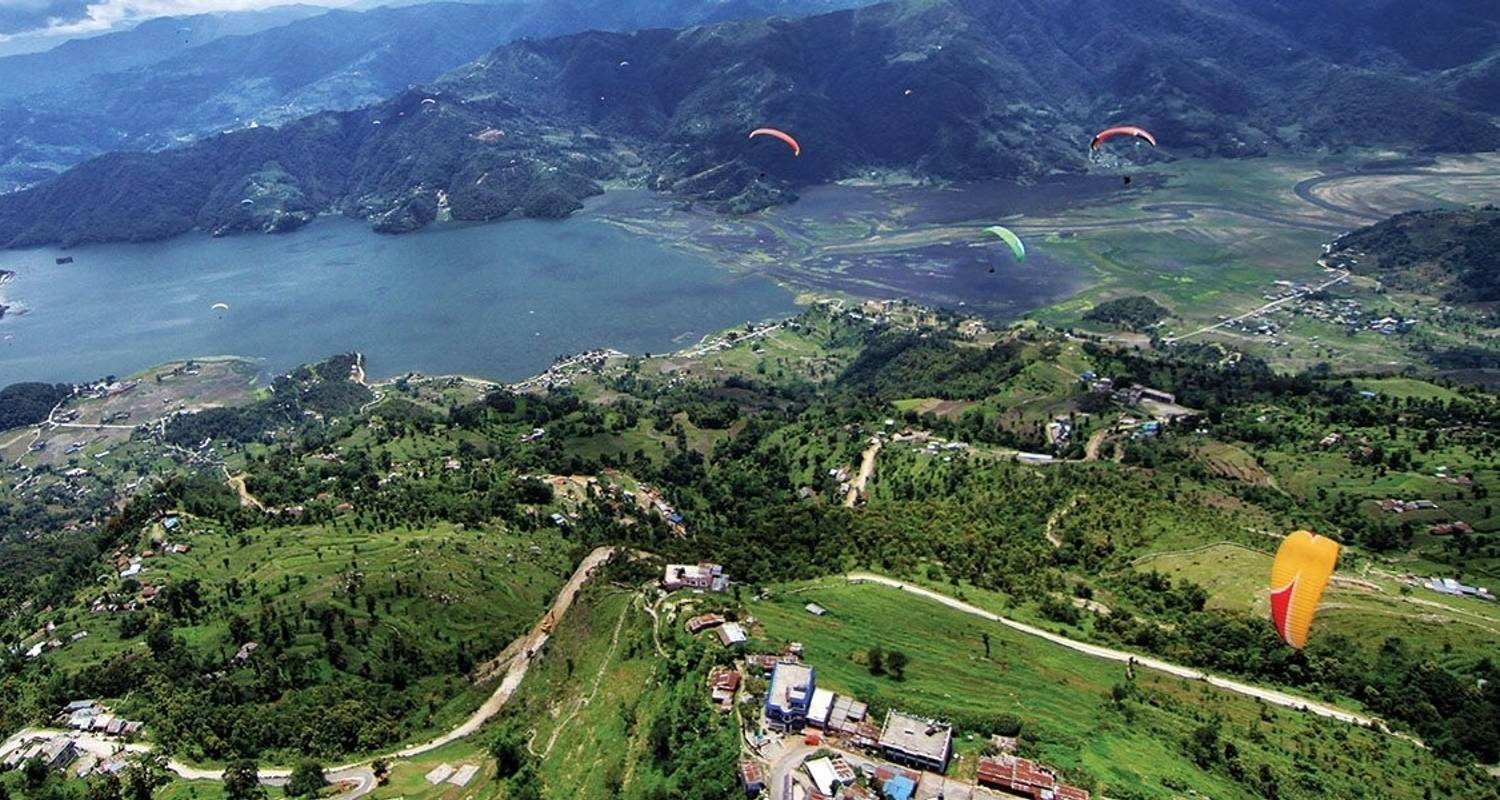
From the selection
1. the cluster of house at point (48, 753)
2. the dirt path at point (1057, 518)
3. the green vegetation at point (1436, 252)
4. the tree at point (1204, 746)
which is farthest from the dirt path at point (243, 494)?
the green vegetation at point (1436, 252)

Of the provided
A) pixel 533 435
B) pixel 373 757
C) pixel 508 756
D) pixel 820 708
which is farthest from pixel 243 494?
pixel 820 708

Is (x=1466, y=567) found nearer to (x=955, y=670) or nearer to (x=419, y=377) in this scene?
(x=955, y=670)

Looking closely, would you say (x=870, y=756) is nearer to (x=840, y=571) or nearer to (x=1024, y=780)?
(x=1024, y=780)

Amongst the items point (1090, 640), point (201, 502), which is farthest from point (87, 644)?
point (1090, 640)

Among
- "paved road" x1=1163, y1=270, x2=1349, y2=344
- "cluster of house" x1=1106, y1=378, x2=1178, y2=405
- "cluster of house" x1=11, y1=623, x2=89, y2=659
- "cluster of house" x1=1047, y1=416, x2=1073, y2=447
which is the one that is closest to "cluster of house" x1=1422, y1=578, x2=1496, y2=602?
"cluster of house" x1=1047, y1=416, x2=1073, y2=447

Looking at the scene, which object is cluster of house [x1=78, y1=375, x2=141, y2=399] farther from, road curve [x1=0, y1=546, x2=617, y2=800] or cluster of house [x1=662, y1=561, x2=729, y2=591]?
cluster of house [x1=662, y1=561, x2=729, y2=591]
